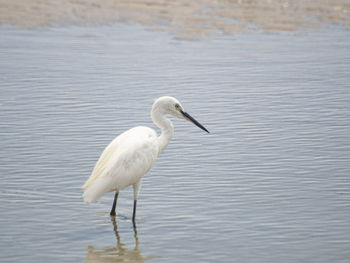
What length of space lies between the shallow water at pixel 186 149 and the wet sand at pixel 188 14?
186cm

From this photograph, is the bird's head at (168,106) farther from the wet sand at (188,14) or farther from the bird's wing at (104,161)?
the wet sand at (188,14)

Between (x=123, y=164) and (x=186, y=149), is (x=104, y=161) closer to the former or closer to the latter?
(x=123, y=164)

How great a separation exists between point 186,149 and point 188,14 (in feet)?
34.8

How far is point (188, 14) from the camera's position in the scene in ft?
64.6

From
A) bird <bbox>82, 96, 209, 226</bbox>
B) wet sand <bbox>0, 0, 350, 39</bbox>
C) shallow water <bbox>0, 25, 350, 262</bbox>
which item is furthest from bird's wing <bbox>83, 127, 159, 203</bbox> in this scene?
wet sand <bbox>0, 0, 350, 39</bbox>

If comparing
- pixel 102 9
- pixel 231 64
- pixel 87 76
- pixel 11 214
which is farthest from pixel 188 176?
pixel 102 9

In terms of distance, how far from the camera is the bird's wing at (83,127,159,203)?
716 cm

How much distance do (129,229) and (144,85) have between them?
5716mm

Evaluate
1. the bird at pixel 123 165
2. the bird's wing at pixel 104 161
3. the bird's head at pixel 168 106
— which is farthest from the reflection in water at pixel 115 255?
the bird's head at pixel 168 106

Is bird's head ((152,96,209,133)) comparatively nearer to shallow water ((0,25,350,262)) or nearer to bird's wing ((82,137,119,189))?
bird's wing ((82,137,119,189))

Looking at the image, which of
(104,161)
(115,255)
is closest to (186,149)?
(104,161)

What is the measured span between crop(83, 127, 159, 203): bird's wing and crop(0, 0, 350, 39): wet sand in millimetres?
9880

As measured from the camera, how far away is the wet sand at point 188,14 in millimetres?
18297

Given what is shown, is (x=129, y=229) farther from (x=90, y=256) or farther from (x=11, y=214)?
(x=11, y=214)
